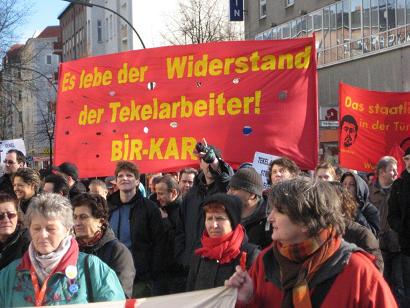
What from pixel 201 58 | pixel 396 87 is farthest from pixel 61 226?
pixel 396 87

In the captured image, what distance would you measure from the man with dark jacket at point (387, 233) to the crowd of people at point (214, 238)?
1 cm

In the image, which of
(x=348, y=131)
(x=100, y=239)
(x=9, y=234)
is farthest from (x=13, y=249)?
(x=348, y=131)

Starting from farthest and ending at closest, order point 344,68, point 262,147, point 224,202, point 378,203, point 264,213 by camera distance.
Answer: point 344,68 < point 378,203 < point 262,147 < point 264,213 < point 224,202

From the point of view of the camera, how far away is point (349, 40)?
27.9 metres

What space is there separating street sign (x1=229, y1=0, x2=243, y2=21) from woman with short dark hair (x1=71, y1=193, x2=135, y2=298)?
31.9 m

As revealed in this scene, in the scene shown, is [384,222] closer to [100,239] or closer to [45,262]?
[100,239]

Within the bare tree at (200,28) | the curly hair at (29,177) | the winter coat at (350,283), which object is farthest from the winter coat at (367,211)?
the bare tree at (200,28)

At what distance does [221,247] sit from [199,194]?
2.04 meters

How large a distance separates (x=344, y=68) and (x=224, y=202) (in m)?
24.6

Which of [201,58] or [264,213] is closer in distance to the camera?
[264,213]

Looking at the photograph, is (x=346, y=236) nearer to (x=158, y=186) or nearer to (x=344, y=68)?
(x=158, y=186)

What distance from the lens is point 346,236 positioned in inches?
202

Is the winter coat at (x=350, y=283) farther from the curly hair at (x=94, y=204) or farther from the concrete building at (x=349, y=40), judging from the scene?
the concrete building at (x=349, y=40)

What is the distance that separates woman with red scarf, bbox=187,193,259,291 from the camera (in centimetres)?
435
